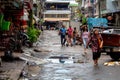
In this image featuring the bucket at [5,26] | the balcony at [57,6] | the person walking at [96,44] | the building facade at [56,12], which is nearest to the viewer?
the person walking at [96,44]

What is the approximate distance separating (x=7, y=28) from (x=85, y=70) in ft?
28.2

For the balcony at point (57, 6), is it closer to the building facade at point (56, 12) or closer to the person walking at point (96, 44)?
the building facade at point (56, 12)

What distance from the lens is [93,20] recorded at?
39125 millimetres

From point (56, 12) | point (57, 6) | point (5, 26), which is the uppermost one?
point (5, 26)

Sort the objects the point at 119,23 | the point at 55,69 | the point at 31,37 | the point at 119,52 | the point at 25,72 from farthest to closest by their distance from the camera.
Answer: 1. the point at 119,23
2. the point at 31,37
3. the point at 119,52
4. the point at 55,69
5. the point at 25,72

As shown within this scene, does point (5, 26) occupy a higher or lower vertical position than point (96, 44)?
higher

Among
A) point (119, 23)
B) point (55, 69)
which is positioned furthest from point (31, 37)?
point (119, 23)

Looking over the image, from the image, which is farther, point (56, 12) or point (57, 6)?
point (57, 6)

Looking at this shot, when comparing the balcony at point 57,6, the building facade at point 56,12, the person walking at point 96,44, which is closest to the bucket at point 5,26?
the person walking at point 96,44

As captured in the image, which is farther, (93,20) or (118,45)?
(93,20)

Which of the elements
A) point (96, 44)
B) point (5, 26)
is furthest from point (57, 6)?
point (96, 44)

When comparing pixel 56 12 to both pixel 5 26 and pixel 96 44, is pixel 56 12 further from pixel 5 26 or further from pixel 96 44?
pixel 96 44

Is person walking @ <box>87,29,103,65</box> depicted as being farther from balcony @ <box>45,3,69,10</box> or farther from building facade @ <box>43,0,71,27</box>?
balcony @ <box>45,3,69,10</box>

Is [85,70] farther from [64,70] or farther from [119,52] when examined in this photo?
[119,52]
